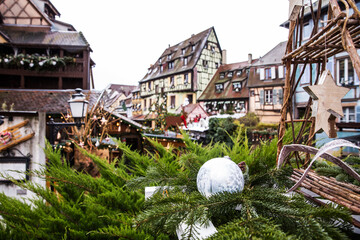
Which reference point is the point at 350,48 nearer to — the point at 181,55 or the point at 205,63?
the point at 205,63

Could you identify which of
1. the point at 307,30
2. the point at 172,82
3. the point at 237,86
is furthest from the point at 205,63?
the point at 307,30

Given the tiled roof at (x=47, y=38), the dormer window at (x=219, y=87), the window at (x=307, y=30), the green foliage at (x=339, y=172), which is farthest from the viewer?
the dormer window at (x=219, y=87)

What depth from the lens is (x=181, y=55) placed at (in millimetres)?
24000

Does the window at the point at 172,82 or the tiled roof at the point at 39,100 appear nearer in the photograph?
the tiled roof at the point at 39,100

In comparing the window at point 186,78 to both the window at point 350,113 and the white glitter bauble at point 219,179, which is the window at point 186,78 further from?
the white glitter bauble at point 219,179

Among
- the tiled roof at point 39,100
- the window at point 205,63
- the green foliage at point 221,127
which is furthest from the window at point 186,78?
the tiled roof at point 39,100

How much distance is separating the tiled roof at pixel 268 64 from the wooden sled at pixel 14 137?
15.2 meters

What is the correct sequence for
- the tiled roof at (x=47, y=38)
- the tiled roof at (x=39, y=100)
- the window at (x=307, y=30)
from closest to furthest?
the tiled roof at (x=39, y=100) → the window at (x=307, y=30) → the tiled roof at (x=47, y=38)

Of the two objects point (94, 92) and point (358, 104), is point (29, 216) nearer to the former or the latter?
point (94, 92)

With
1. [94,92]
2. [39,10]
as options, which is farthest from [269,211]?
[39,10]

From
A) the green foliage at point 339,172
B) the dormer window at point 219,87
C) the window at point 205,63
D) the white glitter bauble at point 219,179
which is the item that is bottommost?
the green foliage at point 339,172

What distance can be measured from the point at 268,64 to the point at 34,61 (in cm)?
1454

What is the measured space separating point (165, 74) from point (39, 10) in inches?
475

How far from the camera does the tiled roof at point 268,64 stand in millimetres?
16766
